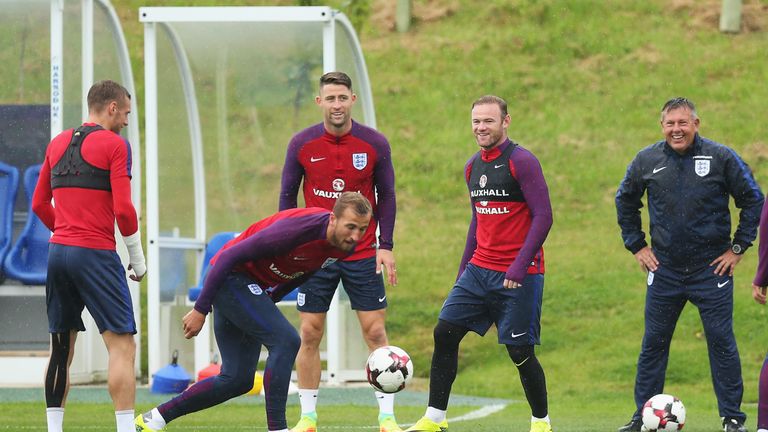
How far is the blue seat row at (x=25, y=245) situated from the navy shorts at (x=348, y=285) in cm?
493

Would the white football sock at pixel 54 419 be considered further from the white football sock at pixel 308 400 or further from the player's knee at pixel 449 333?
→ the player's knee at pixel 449 333

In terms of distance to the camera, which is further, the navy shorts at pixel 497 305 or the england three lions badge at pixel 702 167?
the england three lions badge at pixel 702 167

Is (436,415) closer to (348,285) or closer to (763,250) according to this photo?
(348,285)

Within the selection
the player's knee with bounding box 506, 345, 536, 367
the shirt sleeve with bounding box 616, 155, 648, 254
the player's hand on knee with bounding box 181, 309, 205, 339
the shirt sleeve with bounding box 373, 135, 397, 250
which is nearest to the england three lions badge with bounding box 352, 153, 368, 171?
the shirt sleeve with bounding box 373, 135, 397, 250

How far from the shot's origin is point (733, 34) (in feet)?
86.6

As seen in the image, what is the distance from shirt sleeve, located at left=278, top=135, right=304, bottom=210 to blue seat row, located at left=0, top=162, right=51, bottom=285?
4747 millimetres

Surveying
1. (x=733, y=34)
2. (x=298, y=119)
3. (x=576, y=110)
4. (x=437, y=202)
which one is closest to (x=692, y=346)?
(x=298, y=119)

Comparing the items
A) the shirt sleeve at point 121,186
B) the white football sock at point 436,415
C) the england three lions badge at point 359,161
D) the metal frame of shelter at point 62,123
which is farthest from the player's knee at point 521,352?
the metal frame of shelter at point 62,123

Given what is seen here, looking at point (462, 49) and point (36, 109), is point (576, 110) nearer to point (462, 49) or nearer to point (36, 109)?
point (462, 49)

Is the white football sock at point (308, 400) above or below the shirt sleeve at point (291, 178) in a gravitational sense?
below

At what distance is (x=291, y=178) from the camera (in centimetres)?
889

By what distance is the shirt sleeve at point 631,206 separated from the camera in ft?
30.5

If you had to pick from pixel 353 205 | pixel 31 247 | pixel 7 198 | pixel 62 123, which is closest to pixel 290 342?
pixel 353 205

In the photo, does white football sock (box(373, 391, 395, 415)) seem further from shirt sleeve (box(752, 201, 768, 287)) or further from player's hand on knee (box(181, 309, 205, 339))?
shirt sleeve (box(752, 201, 768, 287))
